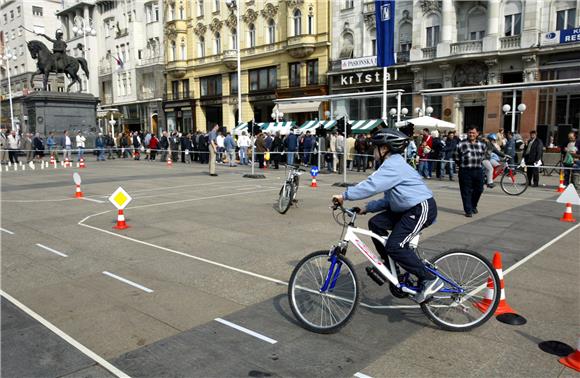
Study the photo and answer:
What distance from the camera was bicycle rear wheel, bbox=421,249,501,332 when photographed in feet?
14.5

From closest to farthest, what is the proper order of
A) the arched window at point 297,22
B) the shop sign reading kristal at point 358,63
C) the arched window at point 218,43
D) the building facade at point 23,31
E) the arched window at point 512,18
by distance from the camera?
the arched window at point 512,18 < the shop sign reading kristal at point 358,63 < the arched window at point 297,22 < the arched window at point 218,43 < the building facade at point 23,31

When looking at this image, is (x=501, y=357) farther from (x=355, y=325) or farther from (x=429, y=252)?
(x=429, y=252)

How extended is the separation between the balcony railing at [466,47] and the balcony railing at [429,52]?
1.29 meters

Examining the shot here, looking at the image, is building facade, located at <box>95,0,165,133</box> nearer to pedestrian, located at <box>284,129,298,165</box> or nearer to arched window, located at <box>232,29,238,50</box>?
arched window, located at <box>232,29,238,50</box>

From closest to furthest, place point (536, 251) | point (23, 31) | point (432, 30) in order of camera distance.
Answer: point (536, 251)
point (432, 30)
point (23, 31)

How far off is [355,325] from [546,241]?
4964 millimetres

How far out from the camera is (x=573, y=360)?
3.75 meters

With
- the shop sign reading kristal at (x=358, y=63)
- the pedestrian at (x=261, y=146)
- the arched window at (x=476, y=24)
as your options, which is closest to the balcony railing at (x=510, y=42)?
the arched window at (x=476, y=24)

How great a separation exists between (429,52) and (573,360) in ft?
99.4

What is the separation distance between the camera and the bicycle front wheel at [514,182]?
13422 millimetres

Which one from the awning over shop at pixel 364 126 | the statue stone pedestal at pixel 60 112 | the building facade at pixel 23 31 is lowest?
the awning over shop at pixel 364 126

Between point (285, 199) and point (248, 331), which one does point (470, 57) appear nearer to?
point (285, 199)

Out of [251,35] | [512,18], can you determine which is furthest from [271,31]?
[512,18]

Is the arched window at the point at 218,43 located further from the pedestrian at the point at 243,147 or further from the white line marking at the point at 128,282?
the white line marking at the point at 128,282
